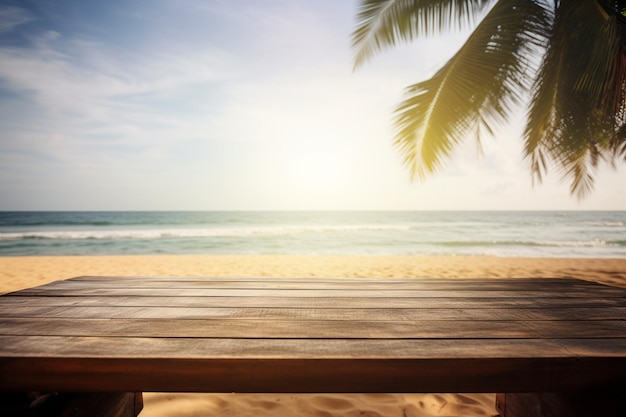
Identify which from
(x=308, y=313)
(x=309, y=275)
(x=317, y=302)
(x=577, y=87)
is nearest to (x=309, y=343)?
(x=308, y=313)

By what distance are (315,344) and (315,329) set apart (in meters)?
0.11

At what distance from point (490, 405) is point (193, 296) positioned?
1713mm

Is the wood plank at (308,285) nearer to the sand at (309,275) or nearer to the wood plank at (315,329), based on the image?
the wood plank at (315,329)

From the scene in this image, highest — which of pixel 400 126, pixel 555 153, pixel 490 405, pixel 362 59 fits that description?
pixel 362 59

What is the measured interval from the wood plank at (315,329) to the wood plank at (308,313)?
0.13ft

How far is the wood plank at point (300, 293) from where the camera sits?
128cm

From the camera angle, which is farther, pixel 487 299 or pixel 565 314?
pixel 487 299

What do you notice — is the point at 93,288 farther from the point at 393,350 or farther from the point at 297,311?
the point at 393,350

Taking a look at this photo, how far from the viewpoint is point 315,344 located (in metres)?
0.77

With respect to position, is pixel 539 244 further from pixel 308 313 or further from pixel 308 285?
pixel 308 313

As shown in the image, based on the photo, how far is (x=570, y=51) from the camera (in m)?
3.53

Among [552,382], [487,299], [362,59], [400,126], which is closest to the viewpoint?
[552,382]

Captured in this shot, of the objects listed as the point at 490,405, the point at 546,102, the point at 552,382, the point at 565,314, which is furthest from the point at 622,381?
the point at 546,102

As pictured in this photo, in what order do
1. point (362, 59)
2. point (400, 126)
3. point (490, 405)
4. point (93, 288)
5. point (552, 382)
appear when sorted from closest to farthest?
point (552, 382)
point (93, 288)
point (490, 405)
point (400, 126)
point (362, 59)
